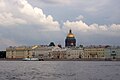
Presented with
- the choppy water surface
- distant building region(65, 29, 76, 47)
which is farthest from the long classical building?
the choppy water surface

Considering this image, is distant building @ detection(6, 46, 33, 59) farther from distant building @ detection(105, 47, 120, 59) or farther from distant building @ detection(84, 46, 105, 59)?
distant building @ detection(105, 47, 120, 59)

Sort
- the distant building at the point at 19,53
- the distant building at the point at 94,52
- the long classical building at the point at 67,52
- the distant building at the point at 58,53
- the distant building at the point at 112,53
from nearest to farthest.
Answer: the distant building at the point at 112,53 → the long classical building at the point at 67,52 → the distant building at the point at 94,52 → the distant building at the point at 58,53 → the distant building at the point at 19,53

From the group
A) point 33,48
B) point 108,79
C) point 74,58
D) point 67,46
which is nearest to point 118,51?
point 74,58

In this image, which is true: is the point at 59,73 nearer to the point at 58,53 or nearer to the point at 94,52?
the point at 94,52

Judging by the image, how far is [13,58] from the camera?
136 m

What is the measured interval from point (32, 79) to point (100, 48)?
319ft

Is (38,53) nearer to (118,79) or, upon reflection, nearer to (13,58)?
(13,58)

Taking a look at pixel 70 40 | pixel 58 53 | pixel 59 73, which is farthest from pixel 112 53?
pixel 59 73

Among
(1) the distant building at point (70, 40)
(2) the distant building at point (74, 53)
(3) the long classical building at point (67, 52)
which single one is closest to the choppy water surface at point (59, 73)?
(3) the long classical building at point (67, 52)

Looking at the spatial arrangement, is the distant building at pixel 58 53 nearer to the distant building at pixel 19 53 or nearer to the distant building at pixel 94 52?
the distant building at pixel 94 52

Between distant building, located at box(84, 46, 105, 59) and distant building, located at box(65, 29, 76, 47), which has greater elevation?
distant building, located at box(65, 29, 76, 47)

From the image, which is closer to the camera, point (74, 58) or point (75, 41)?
point (74, 58)

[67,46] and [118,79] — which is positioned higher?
[67,46]

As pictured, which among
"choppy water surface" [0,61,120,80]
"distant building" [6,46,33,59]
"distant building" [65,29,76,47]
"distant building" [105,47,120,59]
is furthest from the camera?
"distant building" [65,29,76,47]
